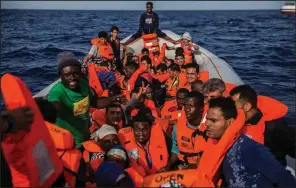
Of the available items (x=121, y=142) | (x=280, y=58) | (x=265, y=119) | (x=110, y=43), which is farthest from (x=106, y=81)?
(x=280, y=58)

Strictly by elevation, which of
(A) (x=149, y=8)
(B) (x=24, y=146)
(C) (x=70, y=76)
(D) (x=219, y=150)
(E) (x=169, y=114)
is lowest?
(E) (x=169, y=114)

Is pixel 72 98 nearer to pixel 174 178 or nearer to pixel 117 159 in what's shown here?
pixel 117 159

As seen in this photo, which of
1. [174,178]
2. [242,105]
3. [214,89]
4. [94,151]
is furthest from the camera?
[214,89]

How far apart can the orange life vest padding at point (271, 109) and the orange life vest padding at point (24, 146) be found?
2.15 metres

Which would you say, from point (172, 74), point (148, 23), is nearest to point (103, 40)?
point (148, 23)

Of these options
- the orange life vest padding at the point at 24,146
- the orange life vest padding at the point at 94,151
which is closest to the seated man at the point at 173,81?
the orange life vest padding at the point at 94,151

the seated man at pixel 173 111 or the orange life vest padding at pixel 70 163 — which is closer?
the orange life vest padding at pixel 70 163

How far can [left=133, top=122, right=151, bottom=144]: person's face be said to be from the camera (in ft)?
11.9

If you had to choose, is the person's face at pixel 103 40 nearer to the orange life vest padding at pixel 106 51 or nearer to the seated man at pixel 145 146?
the orange life vest padding at pixel 106 51

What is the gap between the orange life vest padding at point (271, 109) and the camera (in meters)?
3.29

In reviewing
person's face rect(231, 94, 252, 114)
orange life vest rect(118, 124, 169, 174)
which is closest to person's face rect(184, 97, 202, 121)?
orange life vest rect(118, 124, 169, 174)

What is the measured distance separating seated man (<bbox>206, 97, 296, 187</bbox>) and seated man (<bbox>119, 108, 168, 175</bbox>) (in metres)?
1.03

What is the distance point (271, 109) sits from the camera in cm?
335

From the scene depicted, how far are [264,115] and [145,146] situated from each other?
4.15ft
